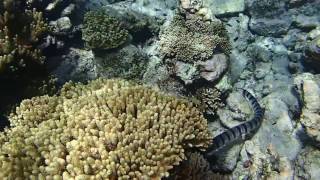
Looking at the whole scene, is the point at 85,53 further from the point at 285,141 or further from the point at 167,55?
the point at 285,141

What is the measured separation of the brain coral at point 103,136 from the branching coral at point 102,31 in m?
2.09

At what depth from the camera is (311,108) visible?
6.17 m

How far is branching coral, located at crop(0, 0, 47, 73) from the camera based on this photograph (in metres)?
4.92

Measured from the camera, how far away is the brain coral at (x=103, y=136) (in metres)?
3.33

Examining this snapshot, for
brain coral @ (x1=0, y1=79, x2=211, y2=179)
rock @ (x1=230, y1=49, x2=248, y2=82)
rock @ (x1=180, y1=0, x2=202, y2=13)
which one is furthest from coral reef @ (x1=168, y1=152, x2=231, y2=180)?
rock @ (x1=180, y1=0, x2=202, y2=13)

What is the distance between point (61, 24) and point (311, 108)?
4783 mm

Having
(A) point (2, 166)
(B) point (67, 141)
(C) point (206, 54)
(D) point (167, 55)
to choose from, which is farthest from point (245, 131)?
(A) point (2, 166)

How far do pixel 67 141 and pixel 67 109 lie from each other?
58cm

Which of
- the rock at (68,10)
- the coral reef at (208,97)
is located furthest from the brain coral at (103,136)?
the rock at (68,10)

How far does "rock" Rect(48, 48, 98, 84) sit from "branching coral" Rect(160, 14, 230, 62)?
1.36 metres

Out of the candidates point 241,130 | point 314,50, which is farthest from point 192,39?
point 314,50

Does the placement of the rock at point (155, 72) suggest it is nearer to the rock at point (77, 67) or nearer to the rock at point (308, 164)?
the rock at point (77, 67)

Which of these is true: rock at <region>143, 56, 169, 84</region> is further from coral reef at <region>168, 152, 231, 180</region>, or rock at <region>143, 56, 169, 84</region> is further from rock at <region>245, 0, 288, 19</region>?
rock at <region>245, 0, 288, 19</region>

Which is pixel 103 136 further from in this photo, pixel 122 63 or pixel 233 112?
pixel 233 112
